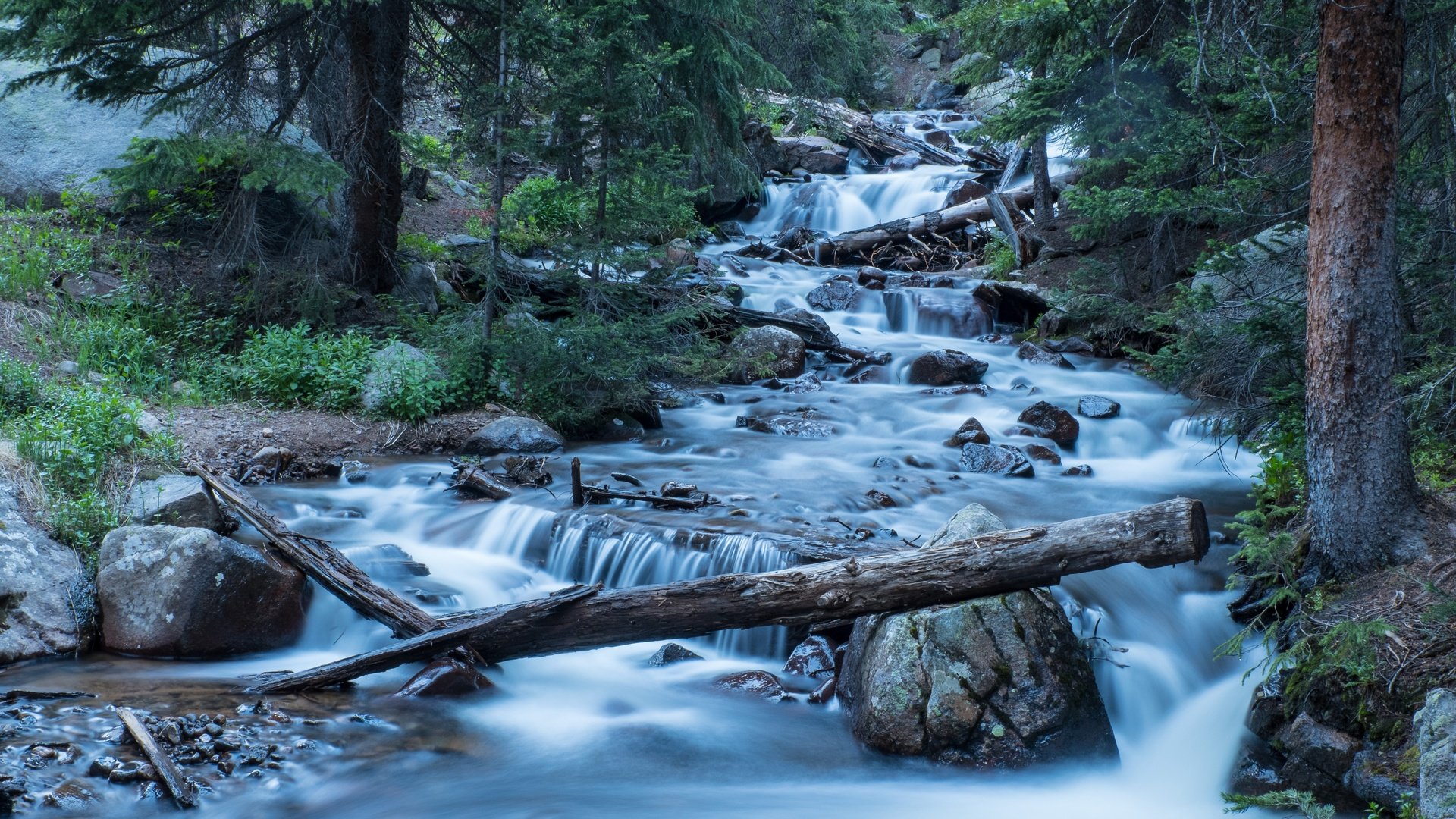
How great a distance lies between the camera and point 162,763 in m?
4.57

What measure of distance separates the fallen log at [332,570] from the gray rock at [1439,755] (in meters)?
4.93

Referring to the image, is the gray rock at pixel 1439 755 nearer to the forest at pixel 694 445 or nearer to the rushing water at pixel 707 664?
the forest at pixel 694 445

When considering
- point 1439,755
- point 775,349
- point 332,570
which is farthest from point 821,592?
point 775,349

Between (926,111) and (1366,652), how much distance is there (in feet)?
100

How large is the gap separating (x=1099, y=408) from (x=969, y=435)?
1.92 m

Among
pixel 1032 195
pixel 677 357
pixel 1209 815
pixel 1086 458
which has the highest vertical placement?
pixel 1032 195

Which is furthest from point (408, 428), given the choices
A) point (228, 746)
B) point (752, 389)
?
point (228, 746)

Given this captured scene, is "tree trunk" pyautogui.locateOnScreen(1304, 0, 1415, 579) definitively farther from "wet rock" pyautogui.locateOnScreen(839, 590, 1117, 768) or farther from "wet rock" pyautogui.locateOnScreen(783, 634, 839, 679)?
"wet rock" pyautogui.locateOnScreen(783, 634, 839, 679)

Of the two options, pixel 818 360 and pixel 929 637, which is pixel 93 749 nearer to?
pixel 929 637

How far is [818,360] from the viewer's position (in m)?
14.8

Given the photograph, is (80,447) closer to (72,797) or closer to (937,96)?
(72,797)

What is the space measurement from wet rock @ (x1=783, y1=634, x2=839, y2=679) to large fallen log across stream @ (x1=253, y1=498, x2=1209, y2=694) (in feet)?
3.72

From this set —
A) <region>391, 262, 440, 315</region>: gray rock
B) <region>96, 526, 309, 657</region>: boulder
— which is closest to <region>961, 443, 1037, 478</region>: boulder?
<region>96, 526, 309, 657</region>: boulder

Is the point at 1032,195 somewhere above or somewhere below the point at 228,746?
above
